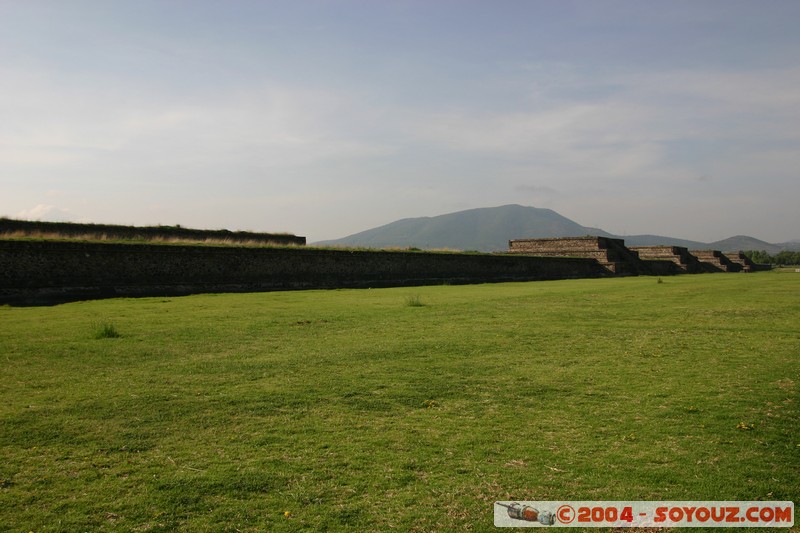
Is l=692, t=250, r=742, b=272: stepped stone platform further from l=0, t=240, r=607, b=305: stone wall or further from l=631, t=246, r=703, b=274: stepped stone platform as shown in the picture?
l=0, t=240, r=607, b=305: stone wall

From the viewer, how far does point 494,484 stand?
396cm

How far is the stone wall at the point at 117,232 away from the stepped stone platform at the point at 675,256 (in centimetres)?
3514

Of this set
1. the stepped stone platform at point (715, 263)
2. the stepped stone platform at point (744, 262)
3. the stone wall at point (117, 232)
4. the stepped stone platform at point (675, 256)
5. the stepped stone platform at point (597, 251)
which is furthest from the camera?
the stepped stone platform at point (744, 262)

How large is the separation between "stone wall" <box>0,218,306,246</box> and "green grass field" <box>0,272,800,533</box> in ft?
45.6

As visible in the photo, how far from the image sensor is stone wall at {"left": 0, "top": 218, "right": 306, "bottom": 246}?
71.4 feet

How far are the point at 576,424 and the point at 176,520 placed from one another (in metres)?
3.49

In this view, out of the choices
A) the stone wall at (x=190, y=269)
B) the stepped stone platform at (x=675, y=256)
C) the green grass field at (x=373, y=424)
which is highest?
the stepped stone platform at (x=675, y=256)

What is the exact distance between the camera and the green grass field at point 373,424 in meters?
3.76

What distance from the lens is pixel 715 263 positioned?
55.2 meters

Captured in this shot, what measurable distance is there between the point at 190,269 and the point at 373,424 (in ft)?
53.8

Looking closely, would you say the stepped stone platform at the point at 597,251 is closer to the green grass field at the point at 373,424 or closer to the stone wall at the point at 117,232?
the stone wall at the point at 117,232

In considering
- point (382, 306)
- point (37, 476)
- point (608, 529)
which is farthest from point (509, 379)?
point (382, 306)

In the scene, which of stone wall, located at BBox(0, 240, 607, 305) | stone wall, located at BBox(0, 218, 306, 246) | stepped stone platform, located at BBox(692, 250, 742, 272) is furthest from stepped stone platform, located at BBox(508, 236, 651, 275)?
stone wall, located at BBox(0, 218, 306, 246)

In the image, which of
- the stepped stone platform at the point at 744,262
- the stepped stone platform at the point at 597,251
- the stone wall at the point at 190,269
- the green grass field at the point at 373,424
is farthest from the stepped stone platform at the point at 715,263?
the green grass field at the point at 373,424
